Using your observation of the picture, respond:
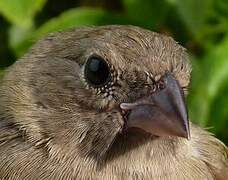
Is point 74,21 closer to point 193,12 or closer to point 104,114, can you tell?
point 193,12

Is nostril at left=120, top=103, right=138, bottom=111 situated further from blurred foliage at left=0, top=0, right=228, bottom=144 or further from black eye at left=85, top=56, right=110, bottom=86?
blurred foliage at left=0, top=0, right=228, bottom=144

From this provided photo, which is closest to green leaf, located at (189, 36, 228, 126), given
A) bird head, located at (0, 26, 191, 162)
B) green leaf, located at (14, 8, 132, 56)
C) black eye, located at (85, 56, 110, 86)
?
green leaf, located at (14, 8, 132, 56)

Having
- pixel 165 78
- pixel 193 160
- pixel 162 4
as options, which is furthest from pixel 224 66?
pixel 165 78

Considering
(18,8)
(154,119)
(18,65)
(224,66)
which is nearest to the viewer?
(154,119)

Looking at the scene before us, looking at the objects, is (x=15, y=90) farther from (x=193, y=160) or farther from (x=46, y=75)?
(x=193, y=160)

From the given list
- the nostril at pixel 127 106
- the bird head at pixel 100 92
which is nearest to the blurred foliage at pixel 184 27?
the bird head at pixel 100 92

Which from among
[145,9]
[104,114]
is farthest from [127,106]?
[145,9]
